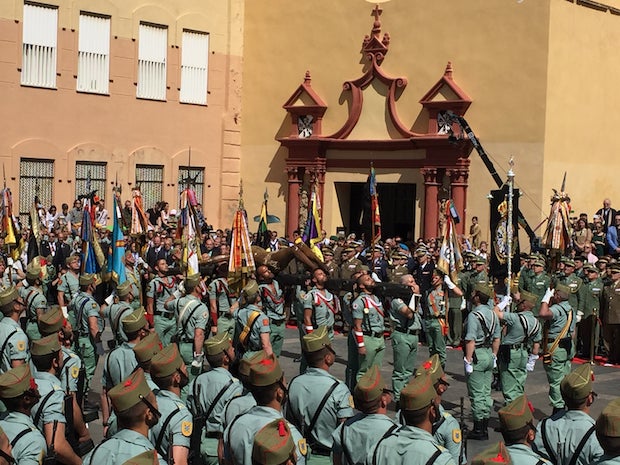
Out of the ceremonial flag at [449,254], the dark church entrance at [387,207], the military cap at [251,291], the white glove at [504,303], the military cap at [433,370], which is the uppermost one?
the dark church entrance at [387,207]

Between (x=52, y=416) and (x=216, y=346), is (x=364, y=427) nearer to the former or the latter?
(x=216, y=346)

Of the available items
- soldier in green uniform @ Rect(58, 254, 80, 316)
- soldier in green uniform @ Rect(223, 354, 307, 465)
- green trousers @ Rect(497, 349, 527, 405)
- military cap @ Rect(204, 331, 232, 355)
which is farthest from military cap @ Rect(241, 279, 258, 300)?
soldier in green uniform @ Rect(223, 354, 307, 465)

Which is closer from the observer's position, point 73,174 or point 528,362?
point 528,362

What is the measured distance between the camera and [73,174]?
29312 millimetres

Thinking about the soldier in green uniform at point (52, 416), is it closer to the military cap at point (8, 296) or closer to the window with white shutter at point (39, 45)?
the military cap at point (8, 296)

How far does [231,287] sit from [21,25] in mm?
15598

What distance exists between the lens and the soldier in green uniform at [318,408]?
8.40m

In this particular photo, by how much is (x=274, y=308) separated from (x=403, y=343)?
1.95 metres

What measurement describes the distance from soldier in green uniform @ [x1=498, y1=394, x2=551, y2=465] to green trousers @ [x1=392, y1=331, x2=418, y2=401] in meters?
6.82

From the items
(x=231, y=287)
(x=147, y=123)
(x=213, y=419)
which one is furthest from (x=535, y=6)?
(x=213, y=419)

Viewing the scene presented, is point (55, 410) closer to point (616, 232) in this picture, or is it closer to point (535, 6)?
point (616, 232)

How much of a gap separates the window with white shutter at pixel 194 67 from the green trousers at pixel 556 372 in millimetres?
19617

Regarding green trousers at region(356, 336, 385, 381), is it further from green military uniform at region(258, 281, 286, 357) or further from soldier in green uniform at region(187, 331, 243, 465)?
soldier in green uniform at region(187, 331, 243, 465)

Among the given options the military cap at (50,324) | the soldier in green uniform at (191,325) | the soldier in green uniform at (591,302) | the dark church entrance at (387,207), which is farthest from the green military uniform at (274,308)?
the dark church entrance at (387,207)
